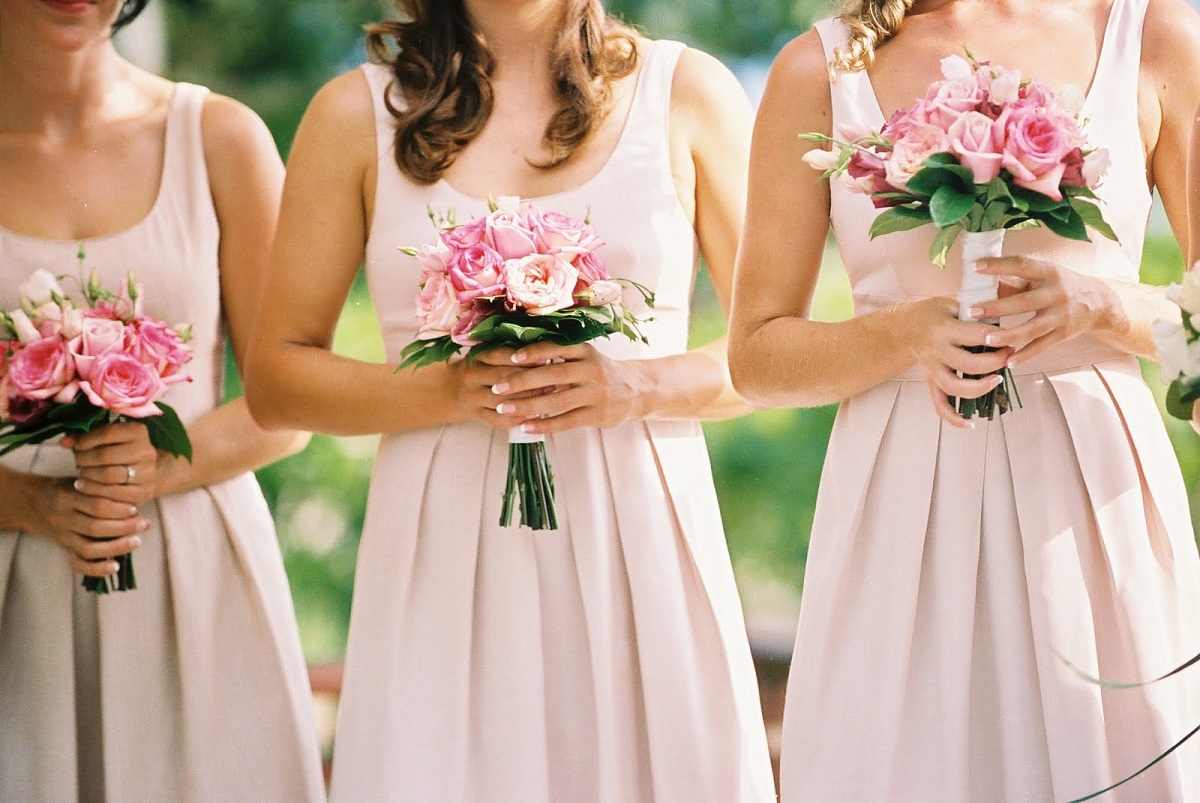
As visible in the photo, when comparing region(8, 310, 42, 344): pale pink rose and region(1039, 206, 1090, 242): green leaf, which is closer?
region(1039, 206, 1090, 242): green leaf

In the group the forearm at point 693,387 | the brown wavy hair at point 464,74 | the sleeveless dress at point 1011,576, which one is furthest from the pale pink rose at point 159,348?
the sleeveless dress at point 1011,576

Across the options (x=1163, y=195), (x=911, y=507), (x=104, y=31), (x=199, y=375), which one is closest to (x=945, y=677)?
(x=911, y=507)

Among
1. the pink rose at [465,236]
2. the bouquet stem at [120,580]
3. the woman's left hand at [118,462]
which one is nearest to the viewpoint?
the pink rose at [465,236]

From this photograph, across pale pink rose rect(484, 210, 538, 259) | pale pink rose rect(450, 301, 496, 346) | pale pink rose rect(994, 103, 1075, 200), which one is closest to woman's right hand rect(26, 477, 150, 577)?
pale pink rose rect(450, 301, 496, 346)

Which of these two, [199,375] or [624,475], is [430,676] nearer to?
[624,475]

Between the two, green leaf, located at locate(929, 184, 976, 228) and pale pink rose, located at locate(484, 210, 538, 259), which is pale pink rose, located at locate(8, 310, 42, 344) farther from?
green leaf, located at locate(929, 184, 976, 228)

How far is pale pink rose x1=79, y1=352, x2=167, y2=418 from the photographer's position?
2.80 meters

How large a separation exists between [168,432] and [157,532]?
0.25 metres

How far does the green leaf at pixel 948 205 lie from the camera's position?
2152 mm

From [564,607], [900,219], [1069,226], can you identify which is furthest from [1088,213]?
[564,607]

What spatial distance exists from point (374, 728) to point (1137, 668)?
1.28 meters

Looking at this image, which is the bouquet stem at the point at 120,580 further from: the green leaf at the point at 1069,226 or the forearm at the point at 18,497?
the green leaf at the point at 1069,226

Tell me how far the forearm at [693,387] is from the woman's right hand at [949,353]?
0.48m

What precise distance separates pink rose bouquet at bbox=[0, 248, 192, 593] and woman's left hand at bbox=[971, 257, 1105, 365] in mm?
1465
